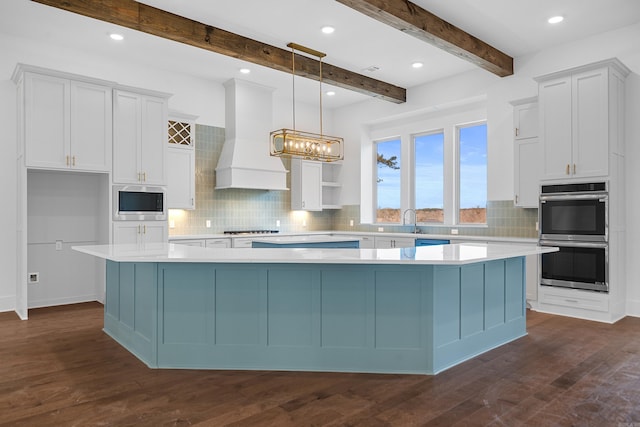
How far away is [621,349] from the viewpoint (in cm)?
366

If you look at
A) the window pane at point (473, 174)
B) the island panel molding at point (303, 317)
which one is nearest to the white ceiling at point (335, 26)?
the window pane at point (473, 174)

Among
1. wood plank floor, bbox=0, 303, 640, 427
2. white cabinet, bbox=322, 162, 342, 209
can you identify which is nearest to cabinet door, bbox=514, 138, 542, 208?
wood plank floor, bbox=0, 303, 640, 427

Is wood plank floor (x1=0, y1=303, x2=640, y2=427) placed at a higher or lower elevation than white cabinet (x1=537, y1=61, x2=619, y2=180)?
lower

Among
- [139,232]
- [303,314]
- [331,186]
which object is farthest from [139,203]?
[331,186]

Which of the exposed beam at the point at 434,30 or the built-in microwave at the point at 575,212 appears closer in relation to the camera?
the exposed beam at the point at 434,30

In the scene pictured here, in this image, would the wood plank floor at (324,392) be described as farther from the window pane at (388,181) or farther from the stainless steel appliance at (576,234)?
the window pane at (388,181)

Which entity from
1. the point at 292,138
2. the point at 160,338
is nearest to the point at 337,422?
the point at 160,338

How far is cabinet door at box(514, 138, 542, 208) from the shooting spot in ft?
17.7

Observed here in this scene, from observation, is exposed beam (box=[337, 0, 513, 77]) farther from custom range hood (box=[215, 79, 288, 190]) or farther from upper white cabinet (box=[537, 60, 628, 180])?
custom range hood (box=[215, 79, 288, 190])

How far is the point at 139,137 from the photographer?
18.1 feet

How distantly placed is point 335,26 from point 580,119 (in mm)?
2933

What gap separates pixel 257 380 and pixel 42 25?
4.67 metres

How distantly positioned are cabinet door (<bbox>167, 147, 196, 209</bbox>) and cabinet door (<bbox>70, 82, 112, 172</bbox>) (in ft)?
3.31

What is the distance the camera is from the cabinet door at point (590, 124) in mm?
4641
